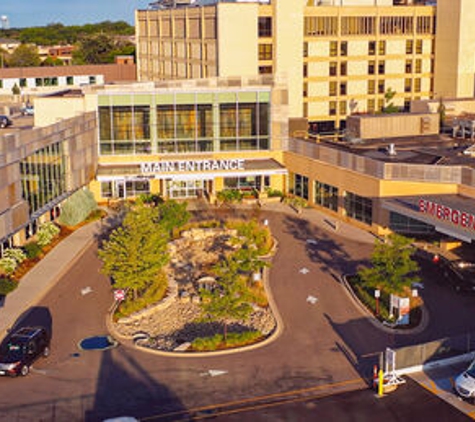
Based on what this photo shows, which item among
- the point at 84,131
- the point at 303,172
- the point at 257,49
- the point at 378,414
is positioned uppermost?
the point at 257,49

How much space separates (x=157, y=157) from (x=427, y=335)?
35586mm

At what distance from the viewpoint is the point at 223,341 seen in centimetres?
3584

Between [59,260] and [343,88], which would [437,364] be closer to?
[59,260]

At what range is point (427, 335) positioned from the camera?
36.8 meters

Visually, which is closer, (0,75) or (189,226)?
(189,226)

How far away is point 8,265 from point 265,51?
53245 millimetres

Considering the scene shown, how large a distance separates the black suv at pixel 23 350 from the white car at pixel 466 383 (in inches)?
759

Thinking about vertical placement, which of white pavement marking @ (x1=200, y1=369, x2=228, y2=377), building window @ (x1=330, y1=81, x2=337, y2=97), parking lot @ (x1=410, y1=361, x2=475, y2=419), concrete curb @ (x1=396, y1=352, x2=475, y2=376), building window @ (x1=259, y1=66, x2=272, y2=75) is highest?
building window @ (x1=259, y1=66, x2=272, y2=75)

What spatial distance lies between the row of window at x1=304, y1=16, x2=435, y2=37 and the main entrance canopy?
48091mm

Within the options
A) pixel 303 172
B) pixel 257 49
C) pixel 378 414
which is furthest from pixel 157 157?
pixel 378 414

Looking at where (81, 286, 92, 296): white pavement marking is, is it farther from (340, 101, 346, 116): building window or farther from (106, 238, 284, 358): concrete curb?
(340, 101, 346, 116): building window

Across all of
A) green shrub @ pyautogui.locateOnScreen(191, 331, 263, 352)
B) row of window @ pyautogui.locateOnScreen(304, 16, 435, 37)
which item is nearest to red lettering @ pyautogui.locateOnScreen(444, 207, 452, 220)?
green shrub @ pyautogui.locateOnScreen(191, 331, 263, 352)

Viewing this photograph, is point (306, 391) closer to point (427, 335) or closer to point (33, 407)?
point (427, 335)

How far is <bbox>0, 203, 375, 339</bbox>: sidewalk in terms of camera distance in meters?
40.9
